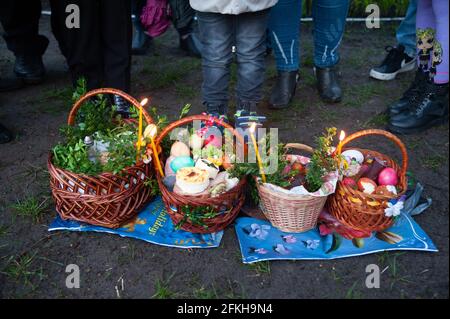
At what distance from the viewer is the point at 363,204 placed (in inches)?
65.1

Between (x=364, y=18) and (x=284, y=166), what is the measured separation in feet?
11.0

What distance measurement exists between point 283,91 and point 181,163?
1270 mm

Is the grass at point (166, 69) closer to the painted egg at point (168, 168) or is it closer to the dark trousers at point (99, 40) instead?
the dark trousers at point (99, 40)

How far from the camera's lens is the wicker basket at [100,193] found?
1686 mm

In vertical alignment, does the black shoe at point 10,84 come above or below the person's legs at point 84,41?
below

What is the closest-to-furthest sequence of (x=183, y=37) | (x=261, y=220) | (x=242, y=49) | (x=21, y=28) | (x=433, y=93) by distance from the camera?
(x=261, y=220), (x=242, y=49), (x=433, y=93), (x=21, y=28), (x=183, y=37)

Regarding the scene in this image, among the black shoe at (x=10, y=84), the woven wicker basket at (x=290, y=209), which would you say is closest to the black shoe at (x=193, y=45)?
the black shoe at (x=10, y=84)

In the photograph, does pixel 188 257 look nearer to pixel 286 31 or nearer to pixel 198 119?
pixel 198 119

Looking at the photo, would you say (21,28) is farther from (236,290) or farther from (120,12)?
(236,290)

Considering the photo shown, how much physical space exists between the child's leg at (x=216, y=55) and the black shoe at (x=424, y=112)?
1.05 meters

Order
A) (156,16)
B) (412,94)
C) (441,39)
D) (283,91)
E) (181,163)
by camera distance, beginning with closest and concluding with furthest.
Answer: (181,163) < (441,39) < (412,94) < (283,91) < (156,16)

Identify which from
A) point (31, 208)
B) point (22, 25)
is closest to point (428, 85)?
point (31, 208)

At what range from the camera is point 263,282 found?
1.60 metres

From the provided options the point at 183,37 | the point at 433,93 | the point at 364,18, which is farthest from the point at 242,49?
the point at 364,18
